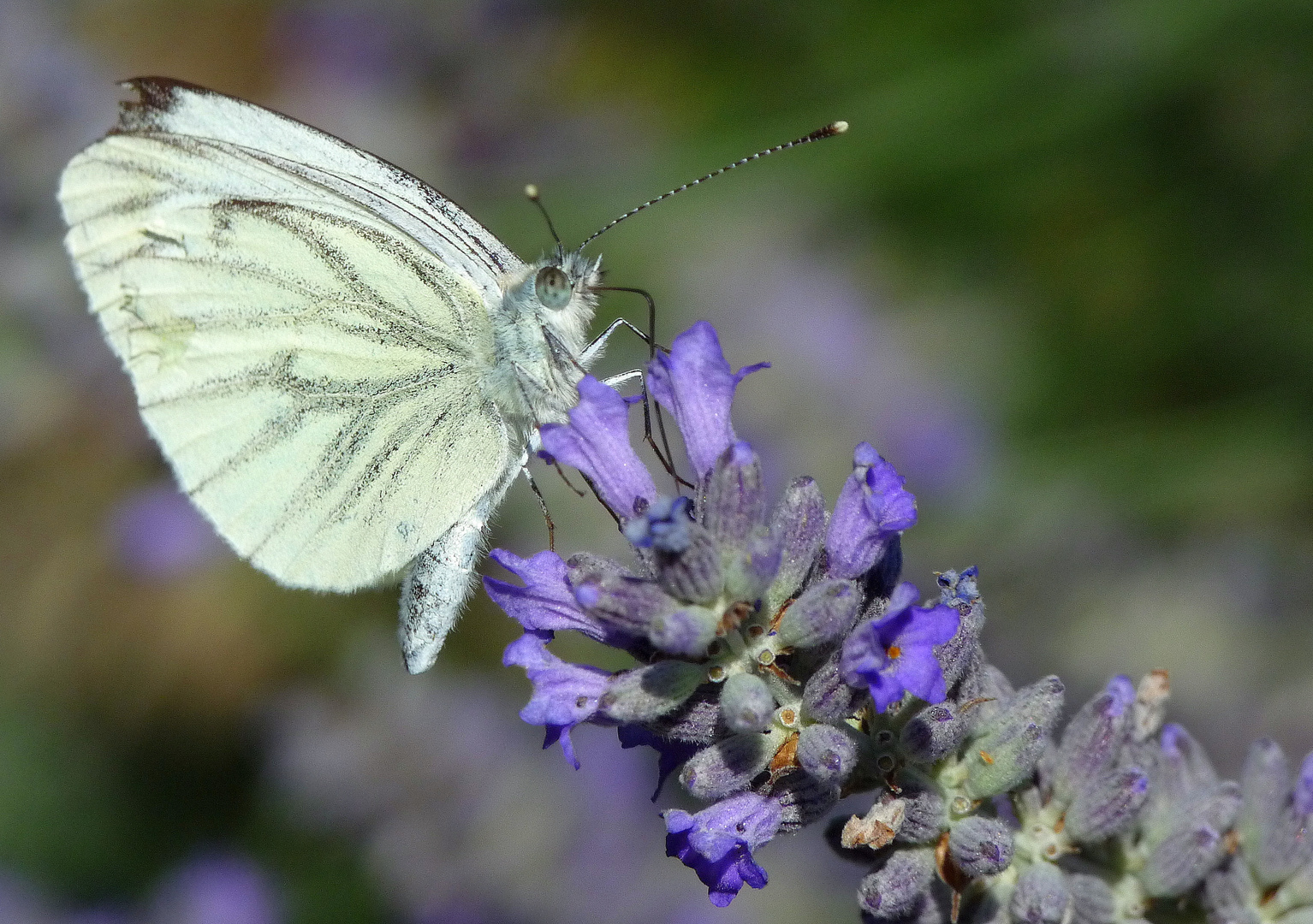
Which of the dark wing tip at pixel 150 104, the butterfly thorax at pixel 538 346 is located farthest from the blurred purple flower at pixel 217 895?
the dark wing tip at pixel 150 104

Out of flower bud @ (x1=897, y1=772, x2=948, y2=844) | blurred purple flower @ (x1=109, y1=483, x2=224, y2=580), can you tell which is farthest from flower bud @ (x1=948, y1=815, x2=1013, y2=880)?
blurred purple flower @ (x1=109, y1=483, x2=224, y2=580)

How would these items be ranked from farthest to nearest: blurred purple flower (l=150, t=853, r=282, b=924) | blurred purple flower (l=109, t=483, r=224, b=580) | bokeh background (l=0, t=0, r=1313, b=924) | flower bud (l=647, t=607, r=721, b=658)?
blurred purple flower (l=109, t=483, r=224, b=580) → blurred purple flower (l=150, t=853, r=282, b=924) → bokeh background (l=0, t=0, r=1313, b=924) → flower bud (l=647, t=607, r=721, b=658)

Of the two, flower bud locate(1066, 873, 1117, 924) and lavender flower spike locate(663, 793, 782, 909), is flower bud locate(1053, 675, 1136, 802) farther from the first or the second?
lavender flower spike locate(663, 793, 782, 909)

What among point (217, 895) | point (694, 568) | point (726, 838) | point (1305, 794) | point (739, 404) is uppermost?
point (739, 404)

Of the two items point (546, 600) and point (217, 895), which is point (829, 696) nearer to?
point (546, 600)

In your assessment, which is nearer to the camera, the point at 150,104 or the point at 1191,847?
the point at 1191,847

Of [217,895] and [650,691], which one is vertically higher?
[650,691]

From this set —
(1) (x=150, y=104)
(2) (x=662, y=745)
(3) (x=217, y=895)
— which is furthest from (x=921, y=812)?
(3) (x=217, y=895)
